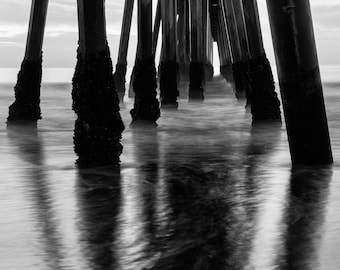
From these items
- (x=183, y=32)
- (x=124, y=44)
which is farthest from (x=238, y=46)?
(x=183, y=32)

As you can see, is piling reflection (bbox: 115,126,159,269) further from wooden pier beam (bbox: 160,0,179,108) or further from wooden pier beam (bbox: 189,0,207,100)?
wooden pier beam (bbox: 189,0,207,100)

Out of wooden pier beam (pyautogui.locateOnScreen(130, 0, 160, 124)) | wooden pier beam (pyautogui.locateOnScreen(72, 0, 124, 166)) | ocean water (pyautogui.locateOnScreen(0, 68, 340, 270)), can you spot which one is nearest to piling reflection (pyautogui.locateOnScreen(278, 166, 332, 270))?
ocean water (pyautogui.locateOnScreen(0, 68, 340, 270))

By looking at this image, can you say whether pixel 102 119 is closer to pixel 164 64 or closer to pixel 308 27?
pixel 308 27

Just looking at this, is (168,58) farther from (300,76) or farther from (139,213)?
(139,213)

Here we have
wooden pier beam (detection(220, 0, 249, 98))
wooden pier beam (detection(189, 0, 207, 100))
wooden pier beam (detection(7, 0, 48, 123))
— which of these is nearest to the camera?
Result: wooden pier beam (detection(7, 0, 48, 123))

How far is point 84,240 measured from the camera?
2945mm

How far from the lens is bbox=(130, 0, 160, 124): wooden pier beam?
7715 millimetres

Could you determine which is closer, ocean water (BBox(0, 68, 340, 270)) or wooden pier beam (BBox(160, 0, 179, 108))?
ocean water (BBox(0, 68, 340, 270))

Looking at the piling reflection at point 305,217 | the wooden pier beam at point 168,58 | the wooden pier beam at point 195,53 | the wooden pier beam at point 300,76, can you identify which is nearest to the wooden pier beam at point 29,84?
the wooden pier beam at point 168,58

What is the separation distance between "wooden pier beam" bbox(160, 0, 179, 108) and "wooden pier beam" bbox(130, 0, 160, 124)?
2263 millimetres

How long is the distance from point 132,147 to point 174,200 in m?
2.31

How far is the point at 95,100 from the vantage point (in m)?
4.75

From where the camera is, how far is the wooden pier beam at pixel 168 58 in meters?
10.4

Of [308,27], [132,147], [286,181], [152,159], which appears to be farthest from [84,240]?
[132,147]
